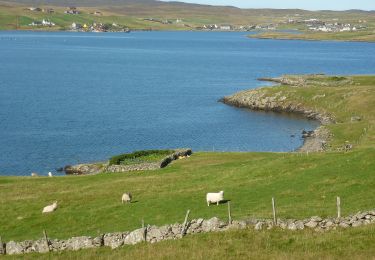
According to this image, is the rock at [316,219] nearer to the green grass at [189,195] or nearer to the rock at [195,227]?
the green grass at [189,195]

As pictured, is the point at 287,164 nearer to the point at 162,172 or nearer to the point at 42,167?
the point at 162,172

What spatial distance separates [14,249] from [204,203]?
14.6 metres

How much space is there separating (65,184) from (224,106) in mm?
96500

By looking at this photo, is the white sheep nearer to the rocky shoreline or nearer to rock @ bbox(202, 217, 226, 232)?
rock @ bbox(202, 217, 226, 232)

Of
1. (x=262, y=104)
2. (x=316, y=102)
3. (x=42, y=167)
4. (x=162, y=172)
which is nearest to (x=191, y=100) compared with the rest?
(x=262, y=104)

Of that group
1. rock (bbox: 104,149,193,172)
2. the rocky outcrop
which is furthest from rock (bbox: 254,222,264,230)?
the rocky outcrop

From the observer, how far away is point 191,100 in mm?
164625

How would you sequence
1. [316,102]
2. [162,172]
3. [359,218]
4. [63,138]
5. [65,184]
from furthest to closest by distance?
[316,102] → [63,138] → [162,172] → [65,184] → [359,218]

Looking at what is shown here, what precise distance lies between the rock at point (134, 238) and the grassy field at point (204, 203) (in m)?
0.97

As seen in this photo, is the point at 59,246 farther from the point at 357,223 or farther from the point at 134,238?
the point at 357,223

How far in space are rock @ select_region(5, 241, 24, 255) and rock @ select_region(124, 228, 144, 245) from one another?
621 centimetres

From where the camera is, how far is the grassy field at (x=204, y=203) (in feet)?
92.3

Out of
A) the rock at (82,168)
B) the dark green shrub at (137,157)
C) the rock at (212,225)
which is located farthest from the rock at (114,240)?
the rock at (82,168)

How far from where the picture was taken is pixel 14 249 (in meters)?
32.9
